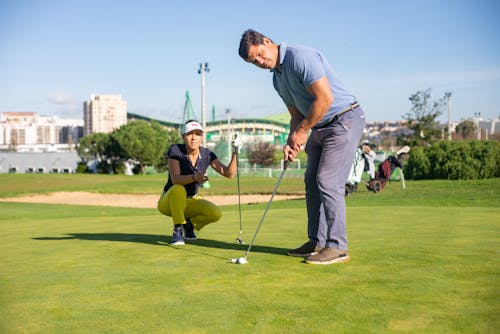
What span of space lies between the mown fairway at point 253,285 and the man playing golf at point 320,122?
0.94ft

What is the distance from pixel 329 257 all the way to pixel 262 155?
193ft

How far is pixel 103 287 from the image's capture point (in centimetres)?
402

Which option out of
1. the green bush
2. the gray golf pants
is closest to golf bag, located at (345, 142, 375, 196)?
the green bush

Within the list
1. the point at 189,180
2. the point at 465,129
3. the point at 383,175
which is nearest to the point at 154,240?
the point at 189,180

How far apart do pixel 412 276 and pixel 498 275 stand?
0.57 metres

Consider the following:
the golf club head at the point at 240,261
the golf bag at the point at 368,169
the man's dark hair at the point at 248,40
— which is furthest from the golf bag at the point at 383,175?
the golf club head at the point at 240,261

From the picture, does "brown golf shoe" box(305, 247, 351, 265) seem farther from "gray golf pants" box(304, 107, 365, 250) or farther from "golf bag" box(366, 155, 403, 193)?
"golf bag" box(366, 155, 403, 193)

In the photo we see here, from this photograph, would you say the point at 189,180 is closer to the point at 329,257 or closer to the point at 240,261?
the point at 240,261

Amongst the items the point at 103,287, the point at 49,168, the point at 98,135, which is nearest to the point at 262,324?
the point at 103,287

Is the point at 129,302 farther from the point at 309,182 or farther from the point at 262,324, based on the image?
the point at 309,182

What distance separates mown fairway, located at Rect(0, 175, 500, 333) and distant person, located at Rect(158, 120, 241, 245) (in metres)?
0.27

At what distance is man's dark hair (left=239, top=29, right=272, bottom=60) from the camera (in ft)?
16.3

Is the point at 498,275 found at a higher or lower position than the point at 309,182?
lower

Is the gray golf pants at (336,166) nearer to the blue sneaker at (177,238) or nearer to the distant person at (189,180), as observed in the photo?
the distant person at (189,180)
